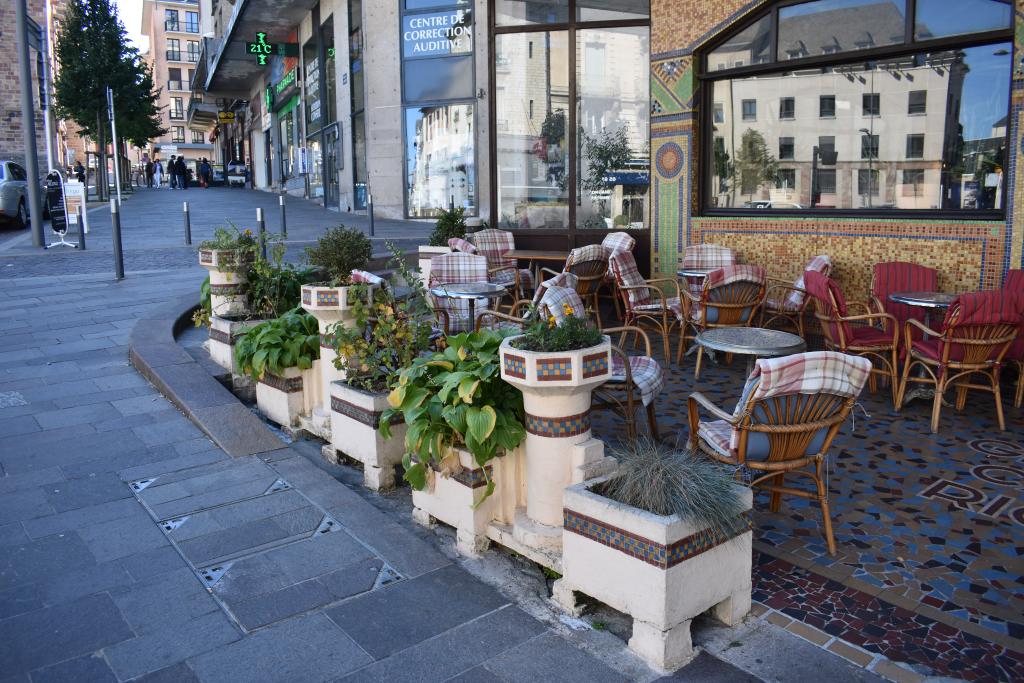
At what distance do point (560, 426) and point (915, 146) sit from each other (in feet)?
18.8

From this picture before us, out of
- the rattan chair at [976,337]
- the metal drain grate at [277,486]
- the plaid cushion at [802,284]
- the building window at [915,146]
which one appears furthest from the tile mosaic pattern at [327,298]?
the building window at [915,146]

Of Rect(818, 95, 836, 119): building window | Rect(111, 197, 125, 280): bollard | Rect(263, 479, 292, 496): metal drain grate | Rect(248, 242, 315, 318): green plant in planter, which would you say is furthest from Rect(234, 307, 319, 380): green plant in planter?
Rect(111, 197, 125, 280): bollard

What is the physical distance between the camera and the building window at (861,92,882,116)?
7.83 meters

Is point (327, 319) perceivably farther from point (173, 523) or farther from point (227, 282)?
point (227, 282)

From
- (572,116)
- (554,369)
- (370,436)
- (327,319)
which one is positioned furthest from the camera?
(572,116)

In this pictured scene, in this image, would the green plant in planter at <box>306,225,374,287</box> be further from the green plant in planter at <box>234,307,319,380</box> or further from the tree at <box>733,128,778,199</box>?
the tree at <box>733,128,778,199</box>

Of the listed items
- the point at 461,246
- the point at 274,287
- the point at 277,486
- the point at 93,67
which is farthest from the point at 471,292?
the point at 93,67

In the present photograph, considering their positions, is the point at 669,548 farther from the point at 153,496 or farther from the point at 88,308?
the point at 88,308

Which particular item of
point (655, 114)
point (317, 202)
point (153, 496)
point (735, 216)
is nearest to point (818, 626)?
point (153, 496)

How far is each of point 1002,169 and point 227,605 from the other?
654 cm

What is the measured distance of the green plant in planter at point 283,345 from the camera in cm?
549

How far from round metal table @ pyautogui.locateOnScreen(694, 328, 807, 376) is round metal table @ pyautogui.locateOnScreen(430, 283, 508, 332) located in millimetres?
1969

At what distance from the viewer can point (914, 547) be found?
12.3ft

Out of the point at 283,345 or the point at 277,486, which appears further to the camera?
the point at 283,345
